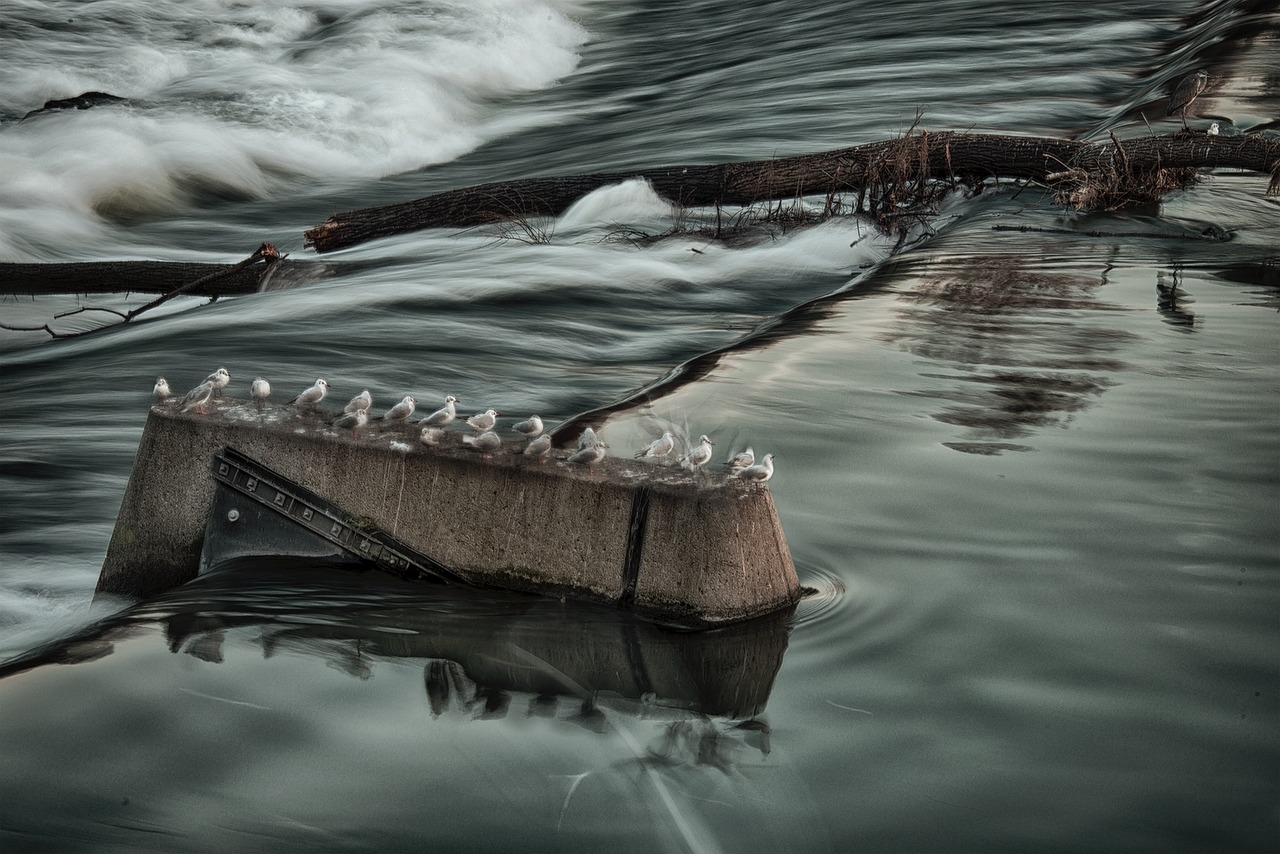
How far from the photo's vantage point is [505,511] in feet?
19.3

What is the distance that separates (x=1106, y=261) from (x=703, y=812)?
901cm

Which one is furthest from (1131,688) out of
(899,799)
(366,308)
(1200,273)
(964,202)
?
(964,202)

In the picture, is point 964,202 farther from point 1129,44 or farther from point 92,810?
point 92,810

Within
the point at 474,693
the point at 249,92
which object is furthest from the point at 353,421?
the point at 249,92

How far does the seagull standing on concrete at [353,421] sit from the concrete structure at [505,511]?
0.18ft

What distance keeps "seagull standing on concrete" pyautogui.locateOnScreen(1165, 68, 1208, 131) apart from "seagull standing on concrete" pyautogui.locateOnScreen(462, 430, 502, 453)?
12.9 m

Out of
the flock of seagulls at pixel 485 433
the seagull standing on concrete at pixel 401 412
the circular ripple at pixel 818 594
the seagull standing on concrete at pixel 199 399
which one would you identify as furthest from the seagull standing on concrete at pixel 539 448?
the seagull standing on concrete at pixel 199 399

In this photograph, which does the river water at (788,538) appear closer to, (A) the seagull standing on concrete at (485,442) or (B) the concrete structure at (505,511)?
(B) the concrete structure at (505,511)

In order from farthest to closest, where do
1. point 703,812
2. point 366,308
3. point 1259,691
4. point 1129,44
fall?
point 1129,44 → point 366,308 → point 1259,691 → point 703,812

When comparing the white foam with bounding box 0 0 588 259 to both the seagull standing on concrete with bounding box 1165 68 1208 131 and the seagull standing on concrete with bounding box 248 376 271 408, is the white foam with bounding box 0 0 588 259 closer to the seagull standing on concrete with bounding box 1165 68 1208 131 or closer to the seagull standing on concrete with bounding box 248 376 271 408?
the seagull standing on concrete with bounding box 1165 68 1208 131

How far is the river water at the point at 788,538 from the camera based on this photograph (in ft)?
15.6

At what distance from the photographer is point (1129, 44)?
23.2m

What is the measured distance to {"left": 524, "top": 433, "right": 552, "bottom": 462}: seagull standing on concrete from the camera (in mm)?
5828

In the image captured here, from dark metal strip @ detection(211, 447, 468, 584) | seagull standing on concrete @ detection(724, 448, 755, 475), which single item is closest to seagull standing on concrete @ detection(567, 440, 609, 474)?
seagull standing on concrete @ detection(724, 448, 755, 475)
